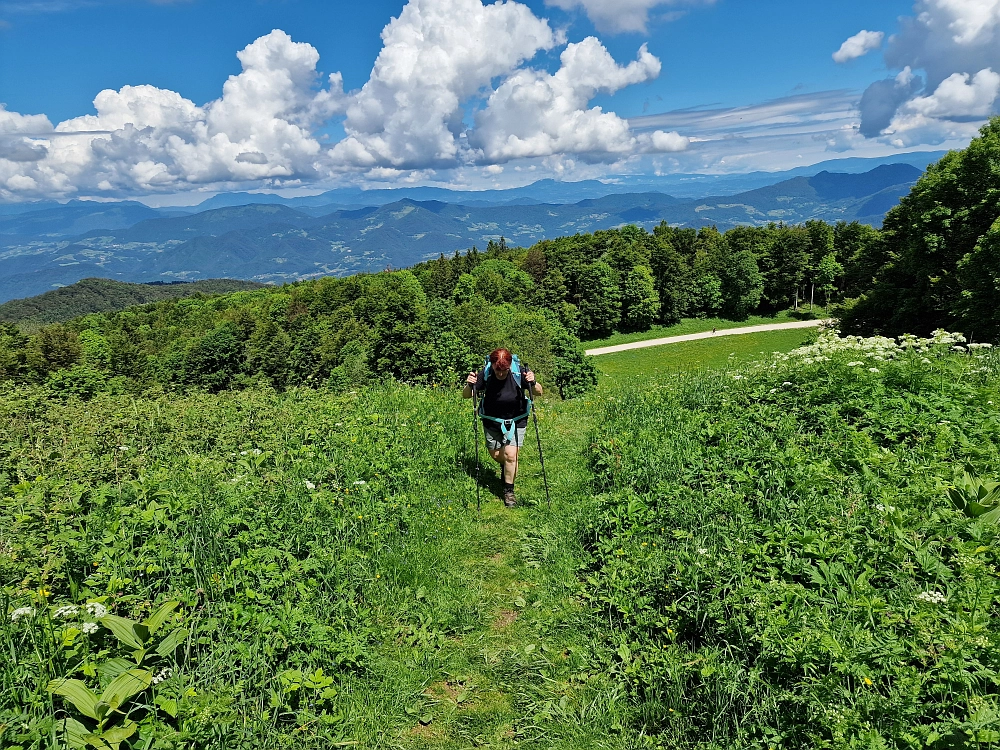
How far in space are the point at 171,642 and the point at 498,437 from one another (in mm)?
5250

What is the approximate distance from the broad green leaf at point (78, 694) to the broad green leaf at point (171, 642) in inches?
19.2

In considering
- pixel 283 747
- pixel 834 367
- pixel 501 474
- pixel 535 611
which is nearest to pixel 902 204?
pixel 834 367

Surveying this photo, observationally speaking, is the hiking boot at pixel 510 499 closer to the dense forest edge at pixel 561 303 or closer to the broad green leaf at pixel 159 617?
the broad green leaf at pixel 159 617

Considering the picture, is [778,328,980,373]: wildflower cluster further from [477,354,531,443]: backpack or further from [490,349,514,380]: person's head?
[490,349,514,380]: person's head

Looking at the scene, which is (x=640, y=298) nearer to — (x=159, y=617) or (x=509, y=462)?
(x=509, y=462)

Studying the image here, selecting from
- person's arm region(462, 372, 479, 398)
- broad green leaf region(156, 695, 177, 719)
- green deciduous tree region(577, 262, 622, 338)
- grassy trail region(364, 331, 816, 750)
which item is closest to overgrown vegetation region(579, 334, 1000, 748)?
grassy trail region(364, 331, 816, 750)

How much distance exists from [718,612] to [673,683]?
2.21 ft

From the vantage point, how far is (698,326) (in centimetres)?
7950

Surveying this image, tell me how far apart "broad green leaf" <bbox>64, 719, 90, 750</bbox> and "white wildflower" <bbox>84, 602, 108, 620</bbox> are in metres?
0.74

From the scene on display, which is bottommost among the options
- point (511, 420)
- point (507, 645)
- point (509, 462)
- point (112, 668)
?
point (507, 645)

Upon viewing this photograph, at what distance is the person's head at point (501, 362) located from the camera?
8125mm

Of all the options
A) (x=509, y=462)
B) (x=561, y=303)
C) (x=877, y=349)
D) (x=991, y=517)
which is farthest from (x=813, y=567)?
(x=561, y=303)

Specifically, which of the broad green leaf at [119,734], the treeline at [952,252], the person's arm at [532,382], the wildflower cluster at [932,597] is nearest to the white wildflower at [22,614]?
the broad green leaf at [119,734]

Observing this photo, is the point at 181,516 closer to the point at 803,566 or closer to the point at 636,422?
the point at 803,566
